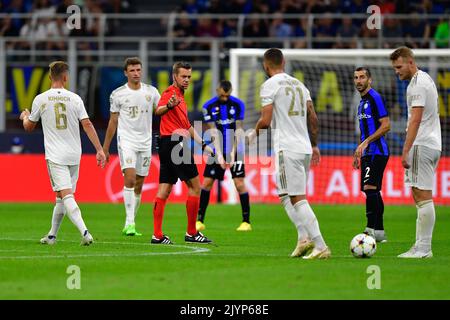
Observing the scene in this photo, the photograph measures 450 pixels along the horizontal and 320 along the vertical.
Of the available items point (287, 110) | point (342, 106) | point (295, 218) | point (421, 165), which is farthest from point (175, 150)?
point (342, 106)

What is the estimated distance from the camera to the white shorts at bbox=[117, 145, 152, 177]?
17.1 metres

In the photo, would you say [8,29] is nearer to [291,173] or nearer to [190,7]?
[190,7]

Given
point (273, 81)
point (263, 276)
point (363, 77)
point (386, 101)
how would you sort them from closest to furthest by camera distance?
point (263, 276)
point (273, 81)
point (363, 77)
point (386, 101)

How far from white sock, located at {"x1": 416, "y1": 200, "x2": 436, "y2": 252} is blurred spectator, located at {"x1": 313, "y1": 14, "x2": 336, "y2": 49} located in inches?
636

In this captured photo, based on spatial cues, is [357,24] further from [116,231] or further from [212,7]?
[116,231]

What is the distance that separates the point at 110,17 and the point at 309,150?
18015 mm

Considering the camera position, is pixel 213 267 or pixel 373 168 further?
pixel 373 168

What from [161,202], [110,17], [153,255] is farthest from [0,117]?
[153,255]

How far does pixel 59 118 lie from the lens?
45.4 ft

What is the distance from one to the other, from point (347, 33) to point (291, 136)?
55.0 feet

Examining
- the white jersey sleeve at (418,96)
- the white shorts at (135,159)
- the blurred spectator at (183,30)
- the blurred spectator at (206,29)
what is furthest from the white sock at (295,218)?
the blurred spectator at (206,29)

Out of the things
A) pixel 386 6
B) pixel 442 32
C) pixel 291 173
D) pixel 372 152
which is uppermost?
pixel 386 6

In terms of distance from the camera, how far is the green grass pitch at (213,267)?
9.55m

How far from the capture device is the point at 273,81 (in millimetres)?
12117
